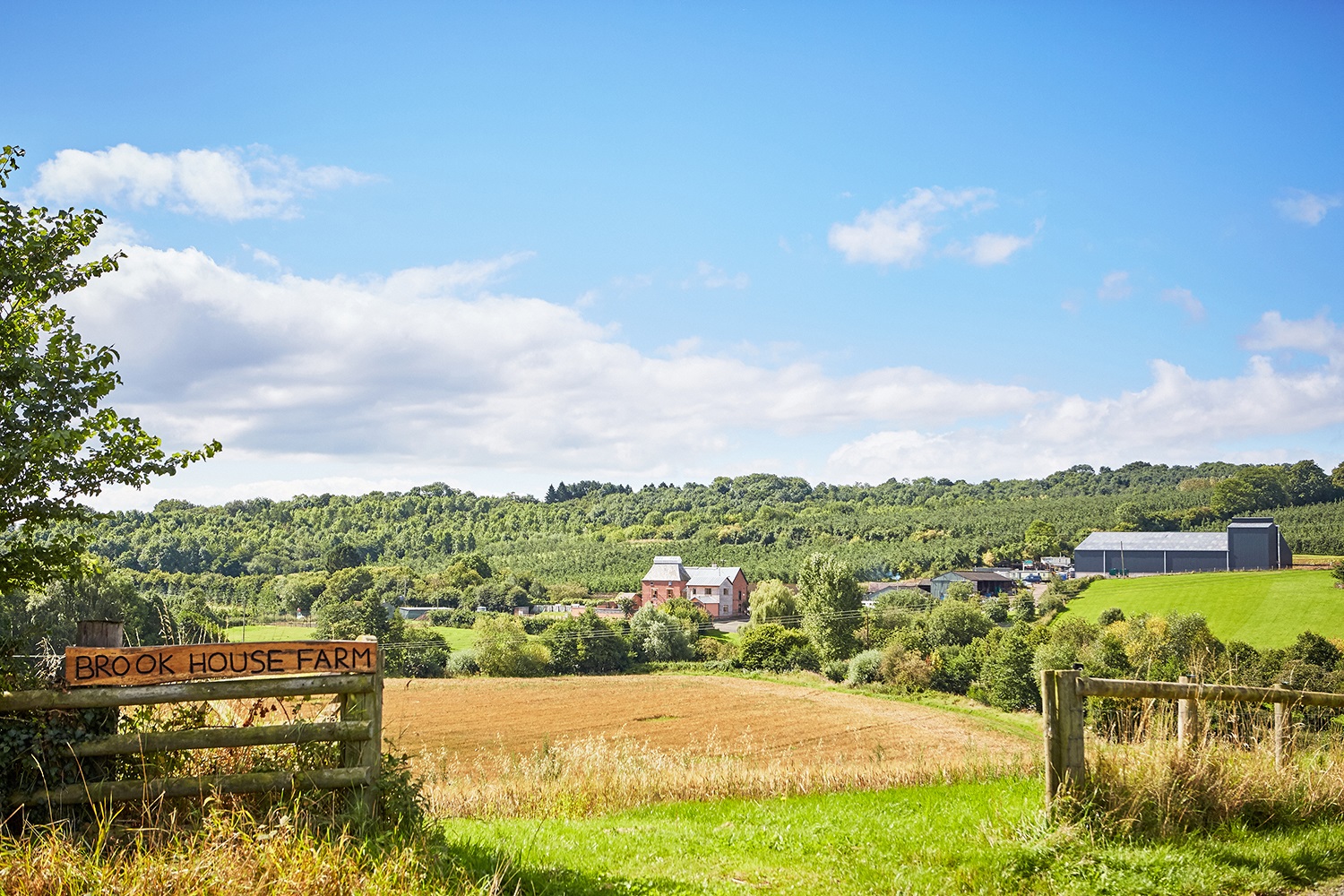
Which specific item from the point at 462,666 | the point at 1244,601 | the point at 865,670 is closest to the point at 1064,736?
the point at 865,670

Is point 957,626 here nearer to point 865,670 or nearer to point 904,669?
point 904,669

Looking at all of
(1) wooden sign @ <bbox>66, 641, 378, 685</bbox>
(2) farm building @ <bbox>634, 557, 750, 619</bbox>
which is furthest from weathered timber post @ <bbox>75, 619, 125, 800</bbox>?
(2) farm building @ <bbox>634, 557, 750, 619</bbox>

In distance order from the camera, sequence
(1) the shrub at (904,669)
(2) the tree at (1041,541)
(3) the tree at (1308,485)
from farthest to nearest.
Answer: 1. (2) the tree at (1041,541)
2. (3) the tree at (1308,485)
3. (1) the shrub at (904,669)

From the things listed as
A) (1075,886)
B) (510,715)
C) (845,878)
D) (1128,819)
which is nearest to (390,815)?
(845,878)

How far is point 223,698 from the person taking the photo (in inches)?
207

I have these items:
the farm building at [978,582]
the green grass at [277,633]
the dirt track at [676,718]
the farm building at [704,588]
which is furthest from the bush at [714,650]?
the green grass at [277,633]

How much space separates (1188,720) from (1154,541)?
78.0 m

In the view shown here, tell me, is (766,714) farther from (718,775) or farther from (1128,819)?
(1128,819)

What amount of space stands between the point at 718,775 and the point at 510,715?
28238mm

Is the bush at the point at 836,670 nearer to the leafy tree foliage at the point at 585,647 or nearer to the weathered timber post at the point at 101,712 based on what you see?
the leafy tree foliage at the point at 585,647

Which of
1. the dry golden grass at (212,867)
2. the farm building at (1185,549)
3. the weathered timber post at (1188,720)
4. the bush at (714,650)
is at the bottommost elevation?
the bush at (714,650)

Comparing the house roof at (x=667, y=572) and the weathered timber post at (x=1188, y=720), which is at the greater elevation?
the weathered timber post at (x=1188, y=720)

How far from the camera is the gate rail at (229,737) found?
497cm

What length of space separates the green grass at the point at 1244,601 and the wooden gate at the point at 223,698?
43.9 meters
